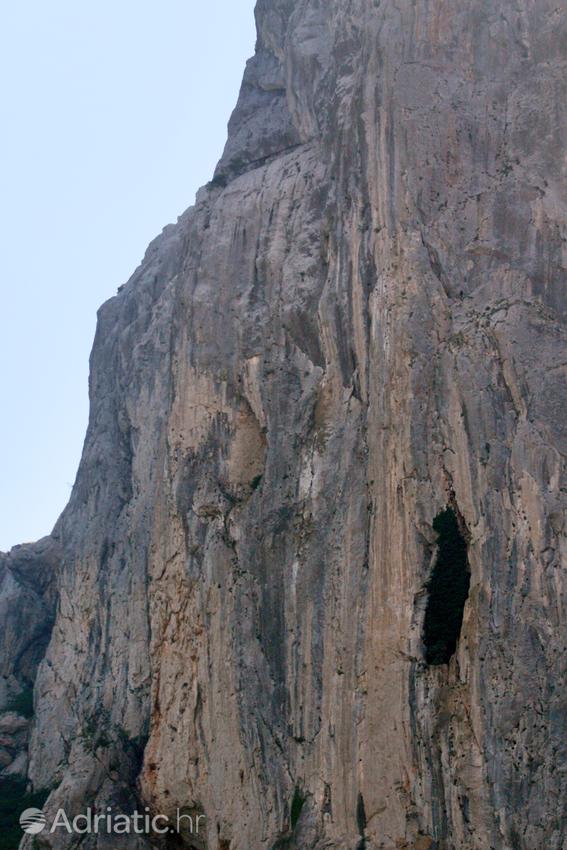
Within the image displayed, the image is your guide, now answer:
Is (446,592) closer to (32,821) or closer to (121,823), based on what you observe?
(121,823)

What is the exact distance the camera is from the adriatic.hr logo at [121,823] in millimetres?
31812

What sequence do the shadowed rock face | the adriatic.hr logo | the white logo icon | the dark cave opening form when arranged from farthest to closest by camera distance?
1. the white logo icon
2. the adriatic.hr logo
3. the dark cave opening
4. the shadowed rock face

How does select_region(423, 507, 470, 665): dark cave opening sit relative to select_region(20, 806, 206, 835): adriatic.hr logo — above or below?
above

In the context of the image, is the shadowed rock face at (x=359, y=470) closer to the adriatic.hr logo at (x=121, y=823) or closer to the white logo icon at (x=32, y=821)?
the adriatic.hr logo at (x=121, y=823)

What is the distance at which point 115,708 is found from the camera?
36.9m

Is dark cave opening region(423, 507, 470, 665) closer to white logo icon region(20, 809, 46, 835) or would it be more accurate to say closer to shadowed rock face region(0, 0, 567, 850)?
shadowed rock face region(0, 0, 567, 850)

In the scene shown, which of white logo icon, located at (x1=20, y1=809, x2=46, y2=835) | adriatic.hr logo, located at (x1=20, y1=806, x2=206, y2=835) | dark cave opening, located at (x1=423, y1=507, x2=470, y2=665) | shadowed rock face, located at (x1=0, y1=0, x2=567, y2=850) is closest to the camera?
shadowed rock face, located at (x1=0, y1=0, x2=567, y2=850)

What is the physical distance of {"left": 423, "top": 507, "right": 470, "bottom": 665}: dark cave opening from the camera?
2586 cm

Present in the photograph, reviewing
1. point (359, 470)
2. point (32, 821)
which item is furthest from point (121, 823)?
point (359, 470)

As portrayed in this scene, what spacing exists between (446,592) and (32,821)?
18.7m

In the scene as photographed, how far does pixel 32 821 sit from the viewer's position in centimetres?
3716

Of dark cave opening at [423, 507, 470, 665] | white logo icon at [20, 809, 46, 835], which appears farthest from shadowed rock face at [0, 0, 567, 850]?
white logo icon at [20, 809, 46, 835]

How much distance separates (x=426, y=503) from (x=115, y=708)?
15.2 m

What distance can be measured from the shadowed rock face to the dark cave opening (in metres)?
0.32
